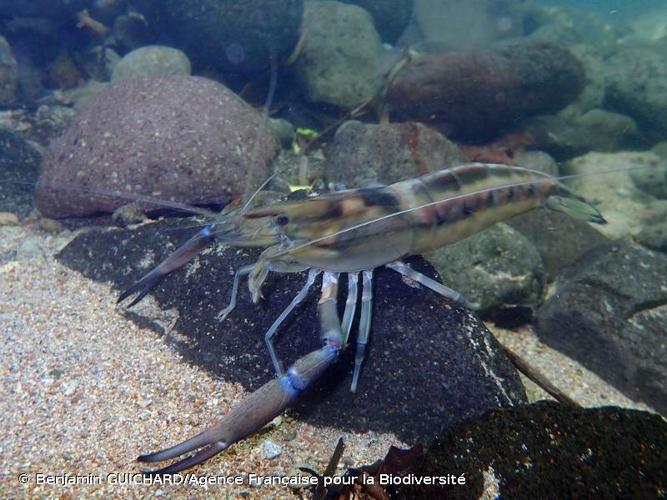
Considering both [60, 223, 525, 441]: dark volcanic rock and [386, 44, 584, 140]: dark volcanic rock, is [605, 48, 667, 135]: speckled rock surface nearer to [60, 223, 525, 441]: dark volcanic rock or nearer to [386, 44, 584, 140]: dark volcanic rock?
[386, 44, 584, 140]: dark volcanic rock

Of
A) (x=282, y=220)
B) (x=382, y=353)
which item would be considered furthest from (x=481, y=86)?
(x=382, y=353)

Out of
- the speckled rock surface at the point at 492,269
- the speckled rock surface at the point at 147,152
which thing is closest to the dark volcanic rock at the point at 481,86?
the speckled rock surface at the point at 147,152

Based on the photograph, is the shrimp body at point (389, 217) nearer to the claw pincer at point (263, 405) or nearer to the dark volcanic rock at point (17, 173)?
the claw pincer at point (263, 405)

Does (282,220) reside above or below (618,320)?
above

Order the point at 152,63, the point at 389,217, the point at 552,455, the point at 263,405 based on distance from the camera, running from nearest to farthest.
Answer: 1. the point at 552,455
2. the point at 263,405
3. the point at 389,217
4. the point at 152,63

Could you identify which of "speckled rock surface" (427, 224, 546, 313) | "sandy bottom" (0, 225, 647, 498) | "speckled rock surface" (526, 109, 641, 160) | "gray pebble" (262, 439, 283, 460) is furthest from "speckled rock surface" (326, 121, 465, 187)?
"speckled rock surface" (526, 109, 641, 160)

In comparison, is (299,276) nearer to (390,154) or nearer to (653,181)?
(390,154)

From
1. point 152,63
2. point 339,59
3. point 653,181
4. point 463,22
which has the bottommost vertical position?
point 463,22
